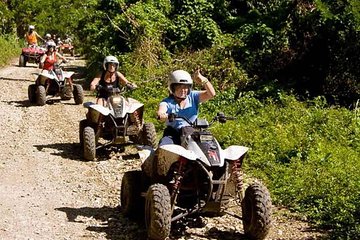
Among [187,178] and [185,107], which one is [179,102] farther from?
[187,178]

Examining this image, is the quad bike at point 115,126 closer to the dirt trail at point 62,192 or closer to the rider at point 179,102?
the dirt trail at point 62,192

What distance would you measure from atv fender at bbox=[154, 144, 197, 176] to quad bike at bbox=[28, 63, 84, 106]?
29.6ft

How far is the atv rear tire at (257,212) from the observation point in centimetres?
566

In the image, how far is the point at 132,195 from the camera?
6512 mm

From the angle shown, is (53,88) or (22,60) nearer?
(53,88)

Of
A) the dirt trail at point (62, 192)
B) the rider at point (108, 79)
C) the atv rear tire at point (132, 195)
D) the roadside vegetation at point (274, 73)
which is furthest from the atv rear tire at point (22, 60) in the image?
the atv rear tire at point (132, 195)

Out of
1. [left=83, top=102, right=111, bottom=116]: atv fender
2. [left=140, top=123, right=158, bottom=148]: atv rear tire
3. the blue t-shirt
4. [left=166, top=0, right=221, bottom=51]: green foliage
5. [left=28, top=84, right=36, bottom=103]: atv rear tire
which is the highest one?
[left=166, top=0, right=221, bottom=51]: green foliage

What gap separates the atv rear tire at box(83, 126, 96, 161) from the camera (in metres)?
9.23

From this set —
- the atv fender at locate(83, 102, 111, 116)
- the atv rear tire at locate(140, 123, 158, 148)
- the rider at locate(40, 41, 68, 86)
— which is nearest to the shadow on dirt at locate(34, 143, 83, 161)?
the atv fender at locate(83, 102, 111, 116)

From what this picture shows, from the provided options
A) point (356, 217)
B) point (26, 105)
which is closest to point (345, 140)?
point (356, 217)

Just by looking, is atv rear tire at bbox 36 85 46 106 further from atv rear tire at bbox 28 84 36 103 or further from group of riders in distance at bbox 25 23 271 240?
group of riders in distance at bbox 25 23 271 240

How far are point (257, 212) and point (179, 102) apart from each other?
5.35ft

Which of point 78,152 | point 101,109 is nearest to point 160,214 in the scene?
point 101,109

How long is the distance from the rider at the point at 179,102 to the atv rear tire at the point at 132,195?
0.65 metres
